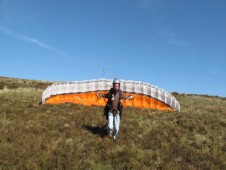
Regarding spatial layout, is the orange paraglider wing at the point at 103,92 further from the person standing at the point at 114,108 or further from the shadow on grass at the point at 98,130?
the person standing at the point at 114,108

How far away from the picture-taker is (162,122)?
887 inches

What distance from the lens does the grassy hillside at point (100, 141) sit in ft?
48.0

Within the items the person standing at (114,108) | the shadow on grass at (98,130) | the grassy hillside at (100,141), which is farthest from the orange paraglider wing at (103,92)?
the person standing at (114,108)

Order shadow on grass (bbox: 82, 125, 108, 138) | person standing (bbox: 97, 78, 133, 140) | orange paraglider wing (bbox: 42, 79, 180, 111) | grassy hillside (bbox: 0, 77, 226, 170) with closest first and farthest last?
grassy hillside (bbox: 0, 77, 226, 170) < person standing (bbox: 97, 78, 133, 140) < shadow on grass (bbox: 82, 125, 108, 138) < orange paraglider wing (bbox: 42, 79, 180, 111)

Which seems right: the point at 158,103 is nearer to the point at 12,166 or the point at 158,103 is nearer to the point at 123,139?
the point at 123,139

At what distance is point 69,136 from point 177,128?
6.72 m

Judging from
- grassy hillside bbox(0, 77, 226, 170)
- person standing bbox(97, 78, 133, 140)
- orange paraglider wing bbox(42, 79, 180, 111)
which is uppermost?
orange paraglider wing bbox(42, 79, 180, 111)

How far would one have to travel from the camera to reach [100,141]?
17.0 metres

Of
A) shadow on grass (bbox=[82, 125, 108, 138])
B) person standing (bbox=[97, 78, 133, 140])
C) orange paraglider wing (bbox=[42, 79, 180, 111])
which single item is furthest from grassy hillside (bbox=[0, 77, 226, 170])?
orange paraglider wing (bbox=[42, 79, 180, 111])

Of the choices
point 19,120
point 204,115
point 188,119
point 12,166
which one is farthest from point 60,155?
point 204,115

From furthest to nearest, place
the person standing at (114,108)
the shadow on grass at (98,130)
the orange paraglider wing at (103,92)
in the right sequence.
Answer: the orange paraglider wing at (103,92) < the shadow on grass at (98,130) < the person standing at (114,108)

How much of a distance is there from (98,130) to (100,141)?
7.95 ft

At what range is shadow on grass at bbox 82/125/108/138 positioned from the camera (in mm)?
18516

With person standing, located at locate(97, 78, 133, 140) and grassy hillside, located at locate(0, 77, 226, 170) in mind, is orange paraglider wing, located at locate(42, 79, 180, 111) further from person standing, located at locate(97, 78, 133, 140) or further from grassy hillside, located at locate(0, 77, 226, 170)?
person standing, located at locate(97, 78, 133, 140)
